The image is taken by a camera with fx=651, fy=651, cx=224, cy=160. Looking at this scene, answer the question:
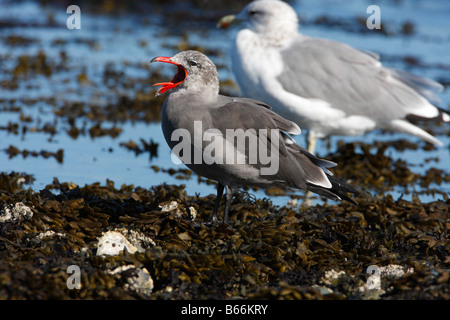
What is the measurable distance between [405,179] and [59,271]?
473 centimetres

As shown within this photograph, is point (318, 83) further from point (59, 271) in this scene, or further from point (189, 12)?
point (189, 12)

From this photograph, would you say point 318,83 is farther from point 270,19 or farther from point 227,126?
point 227,126

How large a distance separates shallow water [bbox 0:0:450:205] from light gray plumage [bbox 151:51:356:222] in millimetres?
1733

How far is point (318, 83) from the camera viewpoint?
24.1 ft

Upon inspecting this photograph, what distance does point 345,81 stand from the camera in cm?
744

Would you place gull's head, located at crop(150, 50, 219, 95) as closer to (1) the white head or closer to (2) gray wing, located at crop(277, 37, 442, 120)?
(2) gray wing, located at crop(277, 37, 442, 120)

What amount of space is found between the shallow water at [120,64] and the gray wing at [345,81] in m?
0.93

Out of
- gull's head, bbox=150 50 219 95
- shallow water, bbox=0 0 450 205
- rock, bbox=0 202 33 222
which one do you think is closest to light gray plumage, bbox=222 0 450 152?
shallow water, bbox=0 0 450 205

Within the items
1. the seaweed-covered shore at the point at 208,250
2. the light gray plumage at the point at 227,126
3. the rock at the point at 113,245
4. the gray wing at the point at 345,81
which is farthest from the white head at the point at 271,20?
the rock at the point at 113,245

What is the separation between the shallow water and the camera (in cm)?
693

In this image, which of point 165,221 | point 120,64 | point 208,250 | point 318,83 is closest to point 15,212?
point 165,221

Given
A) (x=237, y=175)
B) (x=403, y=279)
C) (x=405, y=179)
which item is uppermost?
(x=237, y=175)

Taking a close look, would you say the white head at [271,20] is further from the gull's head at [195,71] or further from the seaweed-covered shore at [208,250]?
the gull's head at [195,71]
